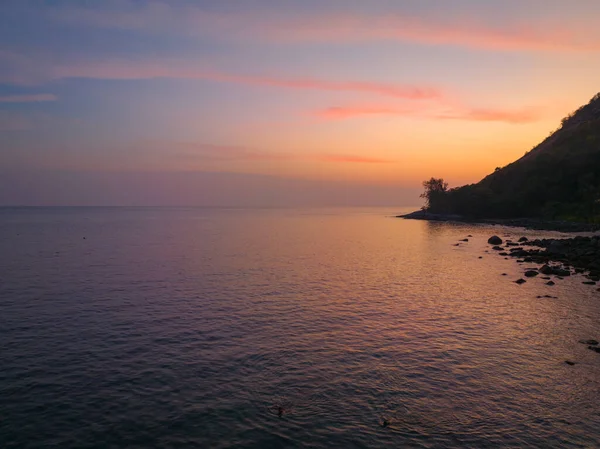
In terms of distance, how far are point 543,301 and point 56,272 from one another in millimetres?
57394

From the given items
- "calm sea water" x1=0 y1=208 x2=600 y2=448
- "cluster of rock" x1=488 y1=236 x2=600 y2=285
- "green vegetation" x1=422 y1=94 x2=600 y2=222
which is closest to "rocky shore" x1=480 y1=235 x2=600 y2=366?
"cluster of rock" x1=488 y1=236 x2=600 y2=285

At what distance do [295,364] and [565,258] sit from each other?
57.8 metres

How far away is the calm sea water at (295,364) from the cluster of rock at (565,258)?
4988mm

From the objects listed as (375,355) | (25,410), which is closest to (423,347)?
(375,355)

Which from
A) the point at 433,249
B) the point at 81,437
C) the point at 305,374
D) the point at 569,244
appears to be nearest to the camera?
the point at 81,437

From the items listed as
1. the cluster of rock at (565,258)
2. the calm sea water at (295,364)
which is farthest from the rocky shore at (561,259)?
the calm sea water at (295,364)

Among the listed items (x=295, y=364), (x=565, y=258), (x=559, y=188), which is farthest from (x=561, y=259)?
(x=559, y=188)

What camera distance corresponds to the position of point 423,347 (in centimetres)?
2698

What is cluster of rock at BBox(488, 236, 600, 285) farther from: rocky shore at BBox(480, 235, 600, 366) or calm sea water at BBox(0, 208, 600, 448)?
calm sea water at BBox(0, 208, 600, 448)

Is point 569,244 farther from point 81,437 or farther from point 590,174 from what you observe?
point 590,174

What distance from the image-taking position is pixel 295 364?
23859 mm

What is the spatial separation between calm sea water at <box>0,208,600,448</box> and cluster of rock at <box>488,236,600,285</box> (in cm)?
499

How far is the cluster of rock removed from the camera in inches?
2116

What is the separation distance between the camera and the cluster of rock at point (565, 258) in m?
53.8
